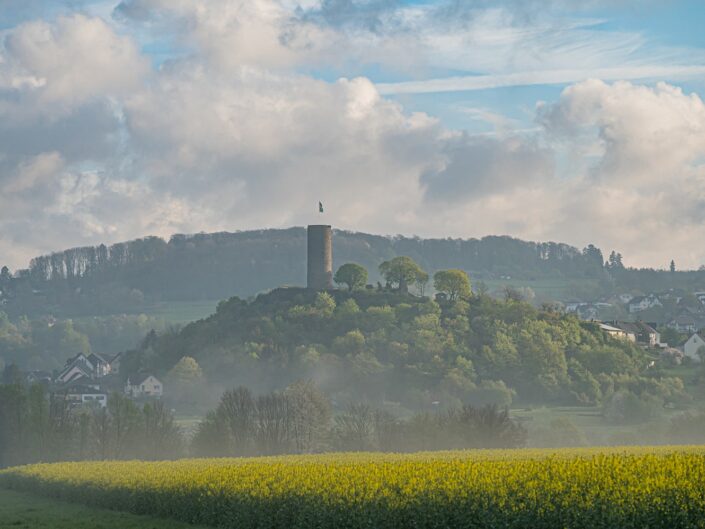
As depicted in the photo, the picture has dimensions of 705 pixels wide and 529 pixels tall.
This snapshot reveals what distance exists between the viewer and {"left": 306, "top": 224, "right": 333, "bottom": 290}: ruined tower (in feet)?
470

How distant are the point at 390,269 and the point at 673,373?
41.7 m

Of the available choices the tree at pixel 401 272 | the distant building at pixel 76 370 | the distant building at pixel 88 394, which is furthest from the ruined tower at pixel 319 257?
the distant building at pixel 76 370

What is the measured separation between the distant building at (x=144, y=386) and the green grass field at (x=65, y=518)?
9943 cm

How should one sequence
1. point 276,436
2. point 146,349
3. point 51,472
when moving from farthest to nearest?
1. point 146,349
2. point 276,436
3. point 51,472

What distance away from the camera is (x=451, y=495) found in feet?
104

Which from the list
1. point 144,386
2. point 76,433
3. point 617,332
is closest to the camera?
point 76,433

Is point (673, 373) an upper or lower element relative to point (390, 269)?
lower

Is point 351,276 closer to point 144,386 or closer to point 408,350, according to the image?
point 408,350

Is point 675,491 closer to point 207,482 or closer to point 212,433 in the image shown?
point 207,482

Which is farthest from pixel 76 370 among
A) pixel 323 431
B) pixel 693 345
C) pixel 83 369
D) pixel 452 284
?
pixel 323 431

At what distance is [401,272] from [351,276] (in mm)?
7875

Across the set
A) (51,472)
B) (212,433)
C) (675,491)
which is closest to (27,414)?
(212,433)

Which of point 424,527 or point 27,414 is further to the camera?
point 27,414

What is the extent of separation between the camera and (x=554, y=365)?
149 m
